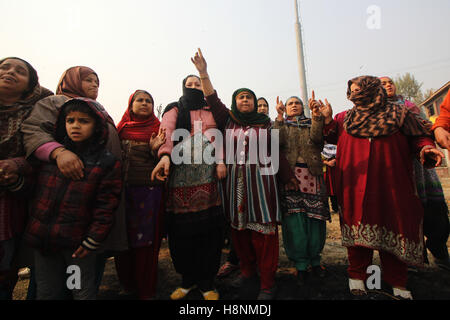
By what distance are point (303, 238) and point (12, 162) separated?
2.70m

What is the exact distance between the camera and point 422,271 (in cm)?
250

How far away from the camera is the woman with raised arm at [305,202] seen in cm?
240

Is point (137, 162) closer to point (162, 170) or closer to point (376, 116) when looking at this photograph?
point (162, 170)

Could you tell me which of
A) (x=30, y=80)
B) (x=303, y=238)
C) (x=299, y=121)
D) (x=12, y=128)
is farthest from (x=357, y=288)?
(x=30, y=80)

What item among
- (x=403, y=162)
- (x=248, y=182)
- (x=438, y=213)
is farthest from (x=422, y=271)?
(x=248, y=182)

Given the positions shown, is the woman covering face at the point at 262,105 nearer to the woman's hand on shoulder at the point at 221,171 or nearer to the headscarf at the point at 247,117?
the headscarf at the point at 247,117

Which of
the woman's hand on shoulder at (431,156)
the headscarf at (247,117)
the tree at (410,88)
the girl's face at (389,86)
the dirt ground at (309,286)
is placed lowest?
the dirt ground at (309,286)

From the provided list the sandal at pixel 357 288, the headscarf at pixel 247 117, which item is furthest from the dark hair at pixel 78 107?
the sandal at pixel 357 288

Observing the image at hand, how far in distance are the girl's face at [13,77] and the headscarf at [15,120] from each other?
0.03m

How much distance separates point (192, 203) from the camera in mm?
2021

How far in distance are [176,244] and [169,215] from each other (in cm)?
29

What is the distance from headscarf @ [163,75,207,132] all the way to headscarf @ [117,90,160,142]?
209 millimetres

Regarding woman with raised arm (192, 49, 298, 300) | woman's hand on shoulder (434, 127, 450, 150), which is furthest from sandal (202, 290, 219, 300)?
woman's hand on shoulder (434, 127, 450, 150)

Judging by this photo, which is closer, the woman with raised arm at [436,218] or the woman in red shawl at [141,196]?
the woman in red shawl at [141,196]
